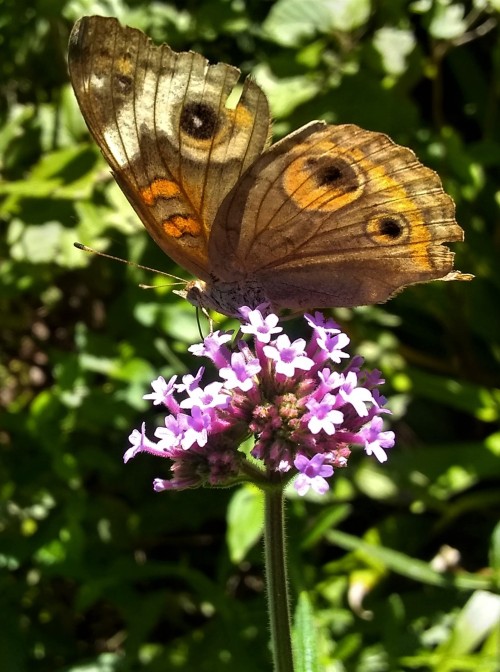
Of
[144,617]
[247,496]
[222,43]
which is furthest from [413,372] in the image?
[222,43]

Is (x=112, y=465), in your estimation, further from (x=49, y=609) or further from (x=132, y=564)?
(x=49, y=609)

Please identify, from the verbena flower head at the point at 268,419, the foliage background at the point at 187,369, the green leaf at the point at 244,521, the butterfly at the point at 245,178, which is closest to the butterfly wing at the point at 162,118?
the butterfly at the point at 245,178

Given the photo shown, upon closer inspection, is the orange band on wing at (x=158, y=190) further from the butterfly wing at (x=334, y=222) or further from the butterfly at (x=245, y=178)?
the butterfly wing at (x=334, y=222)

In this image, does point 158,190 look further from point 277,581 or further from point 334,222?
point 277,581

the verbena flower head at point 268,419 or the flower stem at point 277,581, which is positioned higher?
the verbena flower head at point 268,419

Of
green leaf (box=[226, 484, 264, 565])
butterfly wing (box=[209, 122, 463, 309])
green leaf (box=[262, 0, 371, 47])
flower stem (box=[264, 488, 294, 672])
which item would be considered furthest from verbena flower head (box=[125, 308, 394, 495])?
green leaf (box=[262, 0, 371, 47])

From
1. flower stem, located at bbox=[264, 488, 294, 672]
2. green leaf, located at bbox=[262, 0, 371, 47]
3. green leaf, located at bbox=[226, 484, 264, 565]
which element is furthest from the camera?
green leaf, located at bbox=[262, 0, 371, 47]

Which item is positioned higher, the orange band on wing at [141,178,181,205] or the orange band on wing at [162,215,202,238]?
the orange band on wing at [141,178,181,205]

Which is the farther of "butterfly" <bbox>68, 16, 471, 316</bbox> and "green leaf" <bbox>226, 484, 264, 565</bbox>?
"green leaf" <bbox>226, 484, 264, 565</bbox>

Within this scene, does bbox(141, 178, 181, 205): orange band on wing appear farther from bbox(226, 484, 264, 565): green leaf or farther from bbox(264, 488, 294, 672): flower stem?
bbox(226, 484, 264, 565): green leaf
